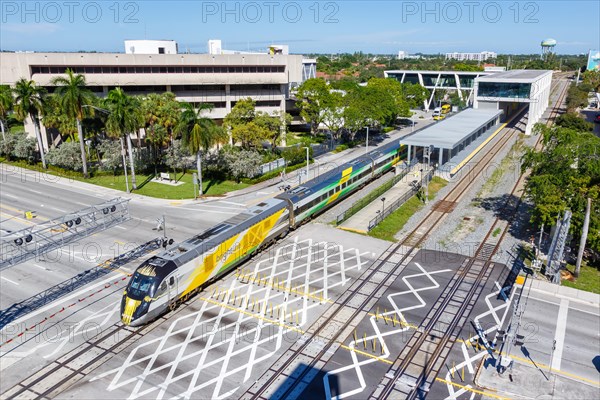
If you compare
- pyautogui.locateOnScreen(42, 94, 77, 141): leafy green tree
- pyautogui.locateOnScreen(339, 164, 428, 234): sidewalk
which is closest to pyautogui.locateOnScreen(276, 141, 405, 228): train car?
pyautogui.locateOnScreen(339, 164, 428, 234): sidewalk

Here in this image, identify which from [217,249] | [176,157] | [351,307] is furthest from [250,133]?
[351,307]

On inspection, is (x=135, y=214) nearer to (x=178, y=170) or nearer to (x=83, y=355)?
(x=178, y=170)

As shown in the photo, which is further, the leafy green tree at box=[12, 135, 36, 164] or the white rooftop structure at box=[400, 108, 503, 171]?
the leafy green tree at box=[12, 135, 36, 164]

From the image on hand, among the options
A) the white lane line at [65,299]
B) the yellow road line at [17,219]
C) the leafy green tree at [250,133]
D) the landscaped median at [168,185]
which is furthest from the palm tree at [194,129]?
the white lane line at [65,299]

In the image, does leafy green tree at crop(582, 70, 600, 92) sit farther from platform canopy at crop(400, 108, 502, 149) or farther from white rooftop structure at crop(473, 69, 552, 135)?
platform canopy at crop(400, 108, 502, 149)

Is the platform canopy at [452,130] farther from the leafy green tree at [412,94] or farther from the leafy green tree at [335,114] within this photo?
the leafy green tree at [412,94]

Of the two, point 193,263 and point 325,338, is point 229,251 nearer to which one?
point 193,263

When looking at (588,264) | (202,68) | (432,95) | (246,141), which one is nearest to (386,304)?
(588,264)
